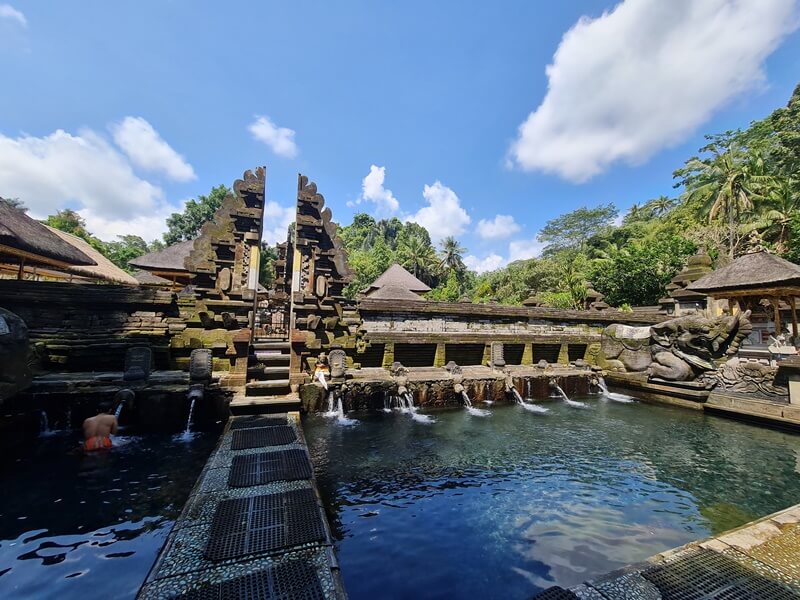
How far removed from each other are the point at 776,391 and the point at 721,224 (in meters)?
24.3

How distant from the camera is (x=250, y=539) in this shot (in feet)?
9.39

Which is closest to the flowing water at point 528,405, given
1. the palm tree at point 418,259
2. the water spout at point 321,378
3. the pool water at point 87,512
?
the water spout at point 321,378

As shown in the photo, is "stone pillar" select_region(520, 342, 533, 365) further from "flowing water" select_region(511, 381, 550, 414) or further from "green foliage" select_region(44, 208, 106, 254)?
"green foliage" select_region(44, 208, 106, 254)

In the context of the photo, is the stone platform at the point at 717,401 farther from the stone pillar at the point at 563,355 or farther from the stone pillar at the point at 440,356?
the stone pillar at the point at 440,356

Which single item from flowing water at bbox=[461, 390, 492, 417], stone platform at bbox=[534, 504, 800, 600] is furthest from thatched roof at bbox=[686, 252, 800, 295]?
stone platform at bbox=[534, 504, 800, 600]

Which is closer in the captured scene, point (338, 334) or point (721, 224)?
point (338, 334)

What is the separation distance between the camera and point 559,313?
565 inches

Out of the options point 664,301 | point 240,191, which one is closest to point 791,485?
point 240,191

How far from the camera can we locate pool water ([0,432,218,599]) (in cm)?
268

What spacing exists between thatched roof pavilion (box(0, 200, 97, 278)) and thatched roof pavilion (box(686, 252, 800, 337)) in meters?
24.5

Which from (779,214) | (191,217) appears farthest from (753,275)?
(191,217)

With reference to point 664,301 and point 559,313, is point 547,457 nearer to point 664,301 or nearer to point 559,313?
point 559,313

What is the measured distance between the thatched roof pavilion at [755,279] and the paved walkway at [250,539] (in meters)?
16.4

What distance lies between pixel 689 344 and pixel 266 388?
36.3 feet
